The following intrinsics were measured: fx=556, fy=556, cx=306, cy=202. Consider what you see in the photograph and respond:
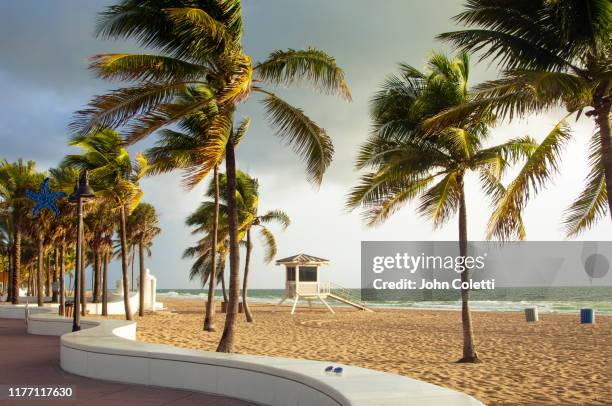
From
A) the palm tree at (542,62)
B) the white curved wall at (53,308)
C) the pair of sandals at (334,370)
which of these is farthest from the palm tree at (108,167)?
the pair of sandals at (334,370)

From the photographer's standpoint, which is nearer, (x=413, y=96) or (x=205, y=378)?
(x=205, y=378)

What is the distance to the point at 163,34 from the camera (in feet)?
36.4

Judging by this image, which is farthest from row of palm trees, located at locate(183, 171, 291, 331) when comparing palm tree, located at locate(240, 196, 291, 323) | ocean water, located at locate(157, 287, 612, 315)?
ocean water, located at locate(157, 287, 612, 315)

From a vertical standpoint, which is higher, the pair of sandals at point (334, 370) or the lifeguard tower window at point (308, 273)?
the pair of sandals at point (334, 370)

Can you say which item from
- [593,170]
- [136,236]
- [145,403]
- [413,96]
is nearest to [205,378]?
[145,403]

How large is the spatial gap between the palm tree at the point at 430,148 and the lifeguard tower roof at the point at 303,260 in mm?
21789

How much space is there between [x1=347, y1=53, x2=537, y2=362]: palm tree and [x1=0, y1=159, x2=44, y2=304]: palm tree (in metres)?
23.1

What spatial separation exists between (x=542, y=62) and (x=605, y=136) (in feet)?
5.55

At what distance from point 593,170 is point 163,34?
8974 mm

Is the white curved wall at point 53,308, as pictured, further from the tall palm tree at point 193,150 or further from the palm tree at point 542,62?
the palm tree at point 542,62

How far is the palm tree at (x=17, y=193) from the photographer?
30.5m

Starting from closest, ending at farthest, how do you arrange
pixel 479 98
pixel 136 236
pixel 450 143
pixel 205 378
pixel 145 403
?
pixel 145 403, pixel 205 378, pixel 479 98, pixel 450 143, pixel 136 236

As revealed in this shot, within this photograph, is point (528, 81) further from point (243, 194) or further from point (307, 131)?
point (243, 194)

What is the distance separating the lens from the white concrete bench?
4539 millimetres
